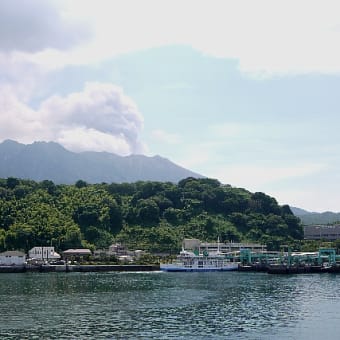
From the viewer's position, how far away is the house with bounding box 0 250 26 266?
87062 mm

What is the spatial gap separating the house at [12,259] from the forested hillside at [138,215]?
8488mm

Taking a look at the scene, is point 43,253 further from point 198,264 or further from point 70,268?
point 198,264

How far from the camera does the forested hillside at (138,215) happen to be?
333ft

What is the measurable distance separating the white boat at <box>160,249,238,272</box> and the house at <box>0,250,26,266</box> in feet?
74.7

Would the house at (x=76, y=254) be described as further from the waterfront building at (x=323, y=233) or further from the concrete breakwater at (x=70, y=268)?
the waterfront building at (x=323, y=233)

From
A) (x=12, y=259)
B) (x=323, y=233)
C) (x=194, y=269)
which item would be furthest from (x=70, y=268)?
(x=323, y=233)

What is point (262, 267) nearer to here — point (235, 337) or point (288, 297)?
point (288, 297)

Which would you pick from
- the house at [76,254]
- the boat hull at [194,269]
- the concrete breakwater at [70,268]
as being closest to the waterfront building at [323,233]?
the boat hull at [194,269]

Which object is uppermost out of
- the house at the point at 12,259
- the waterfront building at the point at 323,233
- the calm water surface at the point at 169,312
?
the waterfront building at the point at 323,233

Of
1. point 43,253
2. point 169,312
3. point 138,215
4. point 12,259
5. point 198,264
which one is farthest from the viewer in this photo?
point 138,215

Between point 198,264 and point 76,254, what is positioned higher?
point 76,254

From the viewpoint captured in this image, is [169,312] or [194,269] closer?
[169,312]

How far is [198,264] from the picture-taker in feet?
285

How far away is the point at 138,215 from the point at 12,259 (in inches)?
1370
